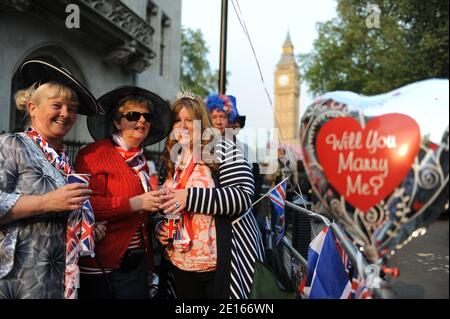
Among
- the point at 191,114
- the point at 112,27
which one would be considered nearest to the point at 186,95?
the point at 191,114

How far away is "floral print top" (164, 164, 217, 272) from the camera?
188 centimetres

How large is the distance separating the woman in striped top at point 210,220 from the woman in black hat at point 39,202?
18.0 inches

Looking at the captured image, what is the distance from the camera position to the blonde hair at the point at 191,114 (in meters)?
2.04

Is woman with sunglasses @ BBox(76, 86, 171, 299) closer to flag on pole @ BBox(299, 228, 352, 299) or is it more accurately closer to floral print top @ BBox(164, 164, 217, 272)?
floral print top @ BBox(164, 164, 217, 272)

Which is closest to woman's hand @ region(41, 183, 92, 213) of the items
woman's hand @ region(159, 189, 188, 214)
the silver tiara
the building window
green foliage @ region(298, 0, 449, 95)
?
woman's hand @ region(159, 189, 188, 214)

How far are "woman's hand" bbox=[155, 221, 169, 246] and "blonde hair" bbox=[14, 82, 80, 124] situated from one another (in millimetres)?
741

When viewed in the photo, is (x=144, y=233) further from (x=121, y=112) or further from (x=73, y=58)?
(x=73, y=58)

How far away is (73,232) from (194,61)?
26.7 meters

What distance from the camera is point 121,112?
6.92ft

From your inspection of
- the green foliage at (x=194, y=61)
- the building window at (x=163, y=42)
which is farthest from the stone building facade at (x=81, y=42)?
the green foliage at (x=194, y=61)

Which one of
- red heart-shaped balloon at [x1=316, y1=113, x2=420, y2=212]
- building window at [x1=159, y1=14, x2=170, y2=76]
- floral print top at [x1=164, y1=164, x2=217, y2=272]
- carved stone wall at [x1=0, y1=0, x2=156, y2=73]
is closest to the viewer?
red heart-shaped balloon at [x1=316, y1=113, x2=420, y2=212]
